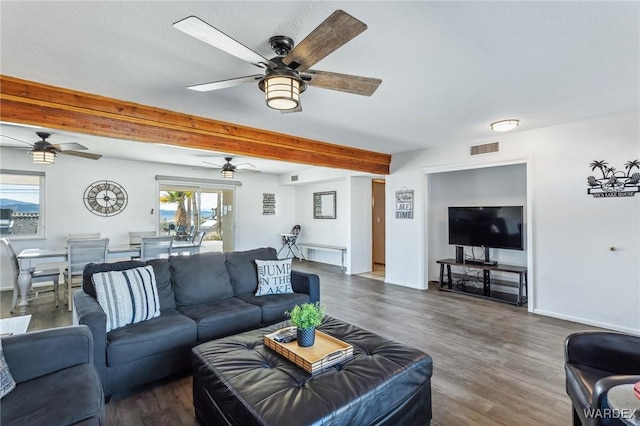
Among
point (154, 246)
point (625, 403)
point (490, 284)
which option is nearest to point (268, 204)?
point (154, 246)

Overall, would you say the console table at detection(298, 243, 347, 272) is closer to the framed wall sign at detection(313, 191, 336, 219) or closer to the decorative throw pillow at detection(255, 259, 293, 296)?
the framed wall sign at detection(313, 191, 336, 219)

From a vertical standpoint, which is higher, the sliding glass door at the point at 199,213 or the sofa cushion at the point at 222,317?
the sliding glass door at the point at 199,213

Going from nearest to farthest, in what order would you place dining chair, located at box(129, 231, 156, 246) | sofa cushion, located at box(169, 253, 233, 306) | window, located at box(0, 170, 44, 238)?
sofa cushion, located at box(169, 253, 233, 306)
window, located at box(0, 170, 44, 238)
dining chair, located at box(129, 231, 156, 246)

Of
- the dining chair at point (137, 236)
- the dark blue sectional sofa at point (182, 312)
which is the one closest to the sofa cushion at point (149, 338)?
the dark blue sectional sofa at point (182, 312)

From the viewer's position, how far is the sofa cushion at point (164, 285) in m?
2.95

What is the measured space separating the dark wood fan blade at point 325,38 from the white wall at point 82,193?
20.2 ft

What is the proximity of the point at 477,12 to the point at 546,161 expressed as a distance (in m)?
3.22

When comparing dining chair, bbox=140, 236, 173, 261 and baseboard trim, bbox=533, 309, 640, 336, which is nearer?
baseboard trim, bbox=533, 309, 640, 336

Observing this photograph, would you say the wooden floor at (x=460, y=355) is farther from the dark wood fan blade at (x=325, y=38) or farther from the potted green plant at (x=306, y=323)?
the dark wood fan blade at (x=325, y=38)

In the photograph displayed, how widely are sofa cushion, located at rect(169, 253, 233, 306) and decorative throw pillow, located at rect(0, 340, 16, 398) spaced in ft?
4.94

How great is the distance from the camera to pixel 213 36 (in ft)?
5.10

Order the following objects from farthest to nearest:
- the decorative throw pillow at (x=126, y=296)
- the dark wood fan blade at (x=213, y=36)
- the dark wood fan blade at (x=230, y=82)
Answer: the decorative throw pillow at (x=126, y=296) < the dark wood fan blade at (x=230, y=82) < the dark wood fan blade at (x=213, y=36)

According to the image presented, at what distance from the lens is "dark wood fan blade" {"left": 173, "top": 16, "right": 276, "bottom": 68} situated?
4.66ft

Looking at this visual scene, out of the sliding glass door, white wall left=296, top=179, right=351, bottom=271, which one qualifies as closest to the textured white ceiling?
white wall left=296, top=179, right=351, bottom=271
